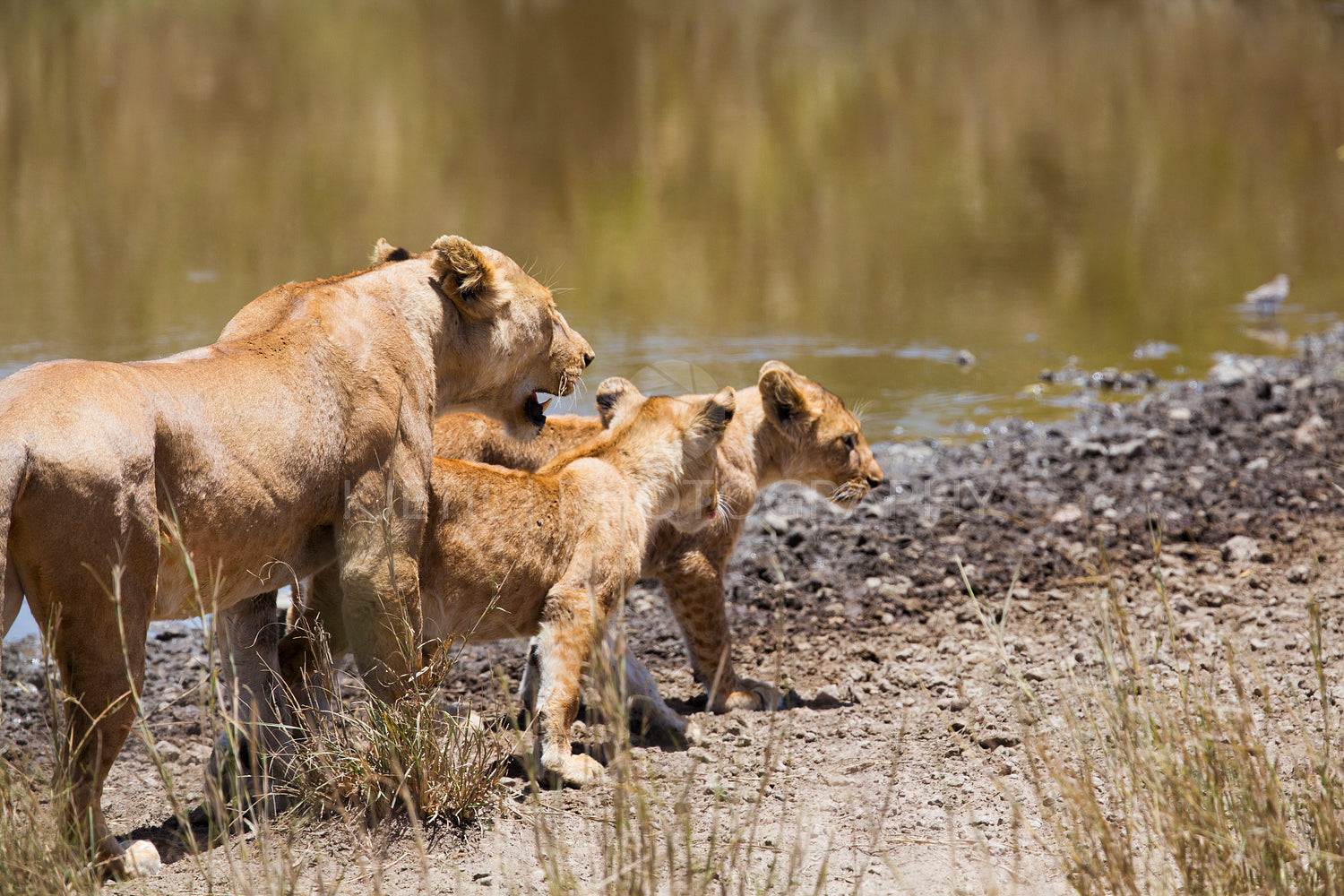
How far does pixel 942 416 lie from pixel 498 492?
714 centimetres

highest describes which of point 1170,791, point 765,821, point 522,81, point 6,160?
point 522,81

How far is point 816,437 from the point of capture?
752cm

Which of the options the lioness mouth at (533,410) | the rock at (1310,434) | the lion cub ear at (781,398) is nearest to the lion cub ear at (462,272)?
the lioness mouth at (533,410)

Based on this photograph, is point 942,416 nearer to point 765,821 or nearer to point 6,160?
point 765,821

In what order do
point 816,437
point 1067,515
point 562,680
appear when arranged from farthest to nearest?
point 1067,515 → point 816,437 → point 562,680

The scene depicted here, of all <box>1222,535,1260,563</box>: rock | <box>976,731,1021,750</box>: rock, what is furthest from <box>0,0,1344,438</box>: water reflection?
<box>976,731,1021,750</box>: rock

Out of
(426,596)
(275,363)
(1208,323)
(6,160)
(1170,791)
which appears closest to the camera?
(1170,791)

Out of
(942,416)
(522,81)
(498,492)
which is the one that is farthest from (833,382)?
(522,81)

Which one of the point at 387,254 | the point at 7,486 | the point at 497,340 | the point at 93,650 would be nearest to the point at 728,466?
the point at 497,340

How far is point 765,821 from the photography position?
5105mm

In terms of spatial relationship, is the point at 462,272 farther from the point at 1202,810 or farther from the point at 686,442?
the point at 1202,810

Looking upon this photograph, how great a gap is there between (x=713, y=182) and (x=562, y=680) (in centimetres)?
1829

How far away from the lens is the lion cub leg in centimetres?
558

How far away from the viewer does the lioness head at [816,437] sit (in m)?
7.40
